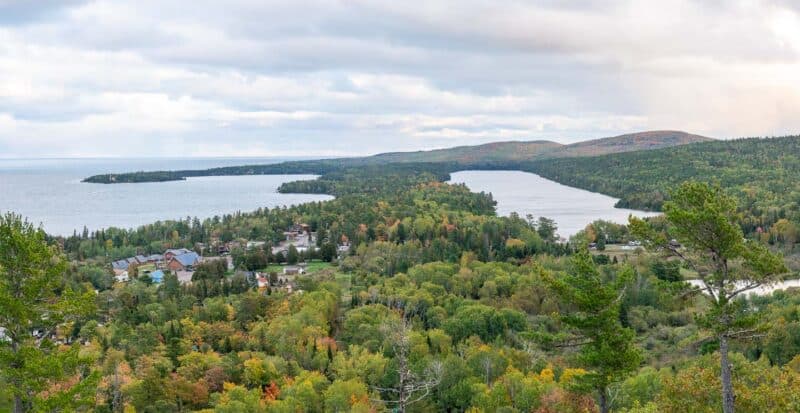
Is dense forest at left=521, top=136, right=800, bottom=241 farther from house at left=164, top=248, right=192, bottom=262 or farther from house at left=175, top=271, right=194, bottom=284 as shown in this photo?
house at left=164, top=248, right=192, bottom=262

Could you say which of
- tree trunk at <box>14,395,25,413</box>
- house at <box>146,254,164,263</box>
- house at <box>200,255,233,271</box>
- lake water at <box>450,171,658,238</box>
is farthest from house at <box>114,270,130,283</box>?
lake water at <box>450,171,658,238</box>

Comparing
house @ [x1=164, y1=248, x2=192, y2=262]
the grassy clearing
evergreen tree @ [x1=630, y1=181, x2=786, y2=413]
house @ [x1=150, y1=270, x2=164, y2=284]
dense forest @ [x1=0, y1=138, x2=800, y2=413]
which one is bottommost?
the grassy clearing

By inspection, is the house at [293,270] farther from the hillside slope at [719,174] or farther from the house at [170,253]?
the hillside slope at [719,174]

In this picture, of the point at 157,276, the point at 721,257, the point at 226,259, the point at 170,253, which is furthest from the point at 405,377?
the point at 170,253

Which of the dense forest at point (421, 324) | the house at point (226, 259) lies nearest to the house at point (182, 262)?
the house at point (226, 259)

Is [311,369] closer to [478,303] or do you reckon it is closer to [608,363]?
[478,303]

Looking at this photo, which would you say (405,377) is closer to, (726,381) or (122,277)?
(726,381)
